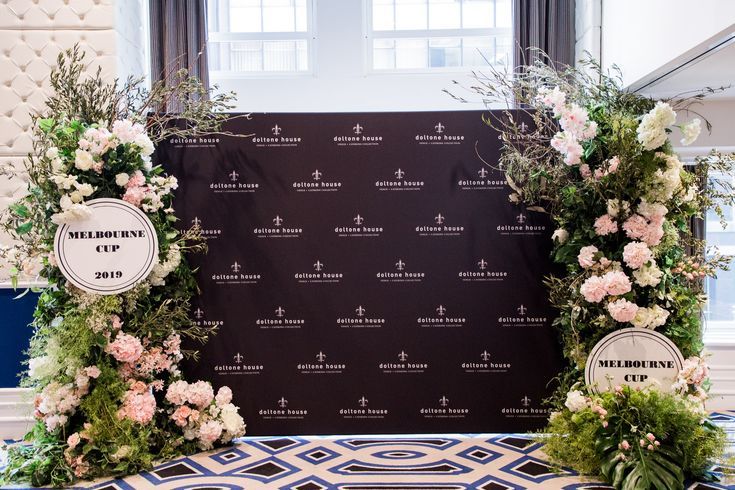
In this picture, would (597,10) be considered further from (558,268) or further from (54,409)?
(54,409)

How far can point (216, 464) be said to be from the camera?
10.7 ft

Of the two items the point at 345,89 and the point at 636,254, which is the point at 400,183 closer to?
the point at 636,254

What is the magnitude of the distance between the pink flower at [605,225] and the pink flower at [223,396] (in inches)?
88.0

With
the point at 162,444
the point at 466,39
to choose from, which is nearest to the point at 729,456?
the point at 162,444

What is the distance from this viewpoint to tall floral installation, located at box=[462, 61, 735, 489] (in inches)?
117

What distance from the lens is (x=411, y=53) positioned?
588 centimetres

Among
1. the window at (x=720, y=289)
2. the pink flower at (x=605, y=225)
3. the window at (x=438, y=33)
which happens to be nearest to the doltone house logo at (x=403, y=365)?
the pink flower at (x=605, y=225)

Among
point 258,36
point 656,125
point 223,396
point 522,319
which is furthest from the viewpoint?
point 258,36

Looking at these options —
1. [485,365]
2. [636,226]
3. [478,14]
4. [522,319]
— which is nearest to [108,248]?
[485,365]

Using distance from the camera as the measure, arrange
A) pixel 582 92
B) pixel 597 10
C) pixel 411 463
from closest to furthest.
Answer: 1. pixel 411 463
2. pixel 582 92
3. pixel 597 10

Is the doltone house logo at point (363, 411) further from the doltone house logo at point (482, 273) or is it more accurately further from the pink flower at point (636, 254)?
the pink flower at point (636, 254)

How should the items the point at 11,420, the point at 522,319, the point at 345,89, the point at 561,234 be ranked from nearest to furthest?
the point at 561,234
the point at 522,319
the point at 11,420
the point at 345,89

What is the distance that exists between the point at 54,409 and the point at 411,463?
1853 mm

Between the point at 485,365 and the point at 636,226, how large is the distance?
1.15 metres
